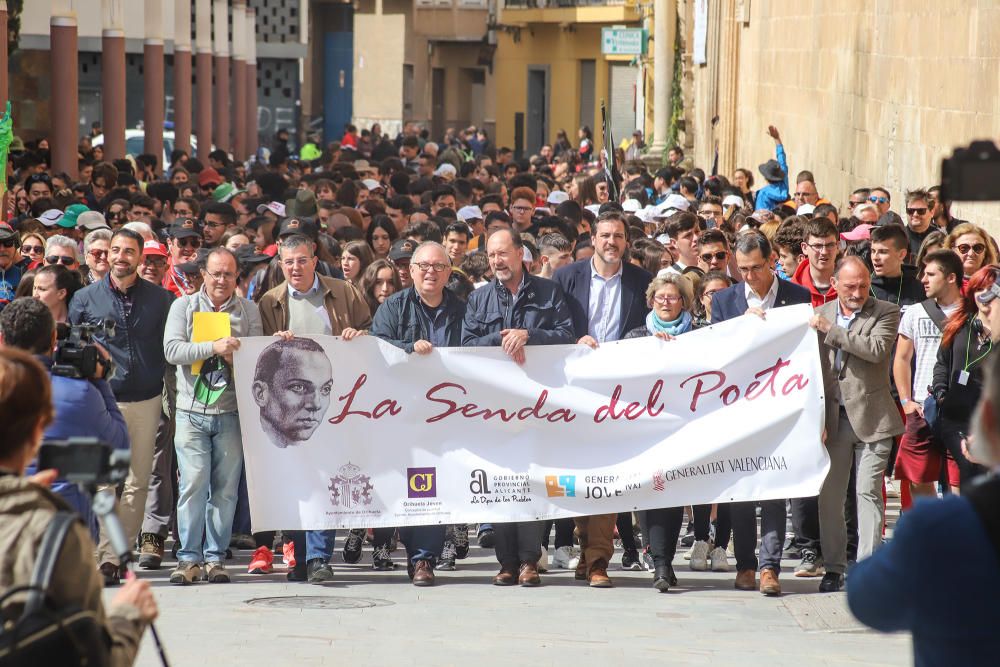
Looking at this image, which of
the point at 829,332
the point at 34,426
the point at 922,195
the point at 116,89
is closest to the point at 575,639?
the point at 829,332

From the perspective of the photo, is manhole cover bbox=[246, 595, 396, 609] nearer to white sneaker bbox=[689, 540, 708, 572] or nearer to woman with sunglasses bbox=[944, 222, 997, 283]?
white sneaker bbox=[689, 540, 708, 572]

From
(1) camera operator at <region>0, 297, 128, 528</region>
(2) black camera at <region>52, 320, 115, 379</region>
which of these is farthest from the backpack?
(2) black camera at <region>52, 320, 115, 379</region>

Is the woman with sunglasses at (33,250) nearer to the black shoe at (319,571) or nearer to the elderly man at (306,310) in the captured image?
the elderly man at (306,310)

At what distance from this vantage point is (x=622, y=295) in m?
9.95

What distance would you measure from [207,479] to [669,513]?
2.48m

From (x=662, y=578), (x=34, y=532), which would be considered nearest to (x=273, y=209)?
(x=662, y=578)

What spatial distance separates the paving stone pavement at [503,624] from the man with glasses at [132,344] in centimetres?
54

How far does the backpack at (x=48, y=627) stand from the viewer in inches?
149

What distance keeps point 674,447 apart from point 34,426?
5.58 m

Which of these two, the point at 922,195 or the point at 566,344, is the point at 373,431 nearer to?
the point at 566,344

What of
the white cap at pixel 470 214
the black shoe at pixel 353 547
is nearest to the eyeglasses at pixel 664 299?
the black shoe at pixel 353 547

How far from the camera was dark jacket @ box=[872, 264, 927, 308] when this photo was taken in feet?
33.5

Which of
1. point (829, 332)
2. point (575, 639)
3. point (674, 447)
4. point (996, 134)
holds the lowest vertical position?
point (575, 639)

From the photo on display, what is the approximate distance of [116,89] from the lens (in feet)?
103
